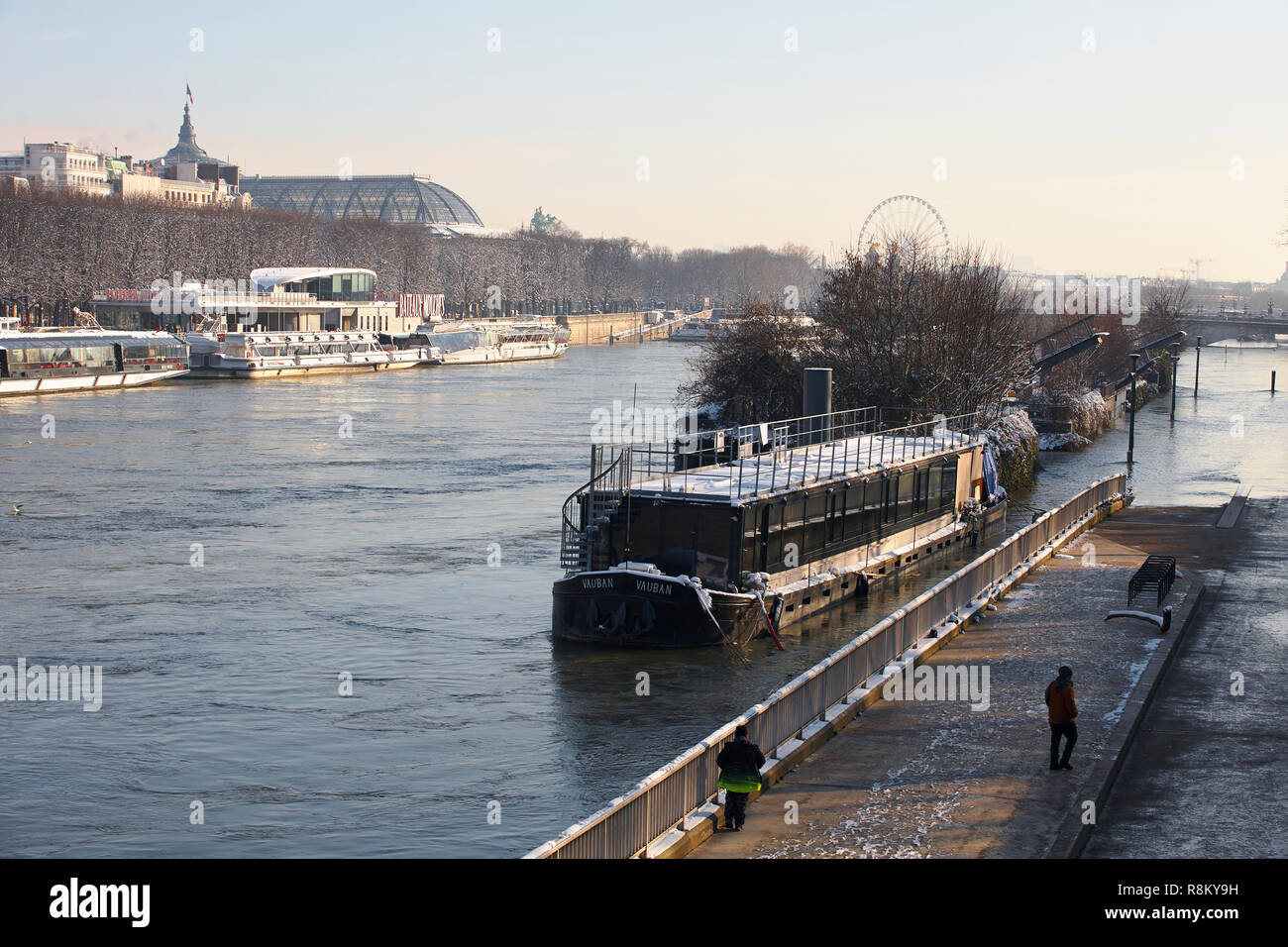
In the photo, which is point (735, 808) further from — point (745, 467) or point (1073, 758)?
point (745, 467)

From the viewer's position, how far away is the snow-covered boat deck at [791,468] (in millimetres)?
31219

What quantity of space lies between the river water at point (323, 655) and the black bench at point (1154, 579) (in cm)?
610

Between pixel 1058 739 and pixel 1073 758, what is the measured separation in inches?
33.1

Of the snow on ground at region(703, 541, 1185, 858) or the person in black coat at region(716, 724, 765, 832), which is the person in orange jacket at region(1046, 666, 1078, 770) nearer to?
the snow on ground at region(703, 541, 1185, 858)

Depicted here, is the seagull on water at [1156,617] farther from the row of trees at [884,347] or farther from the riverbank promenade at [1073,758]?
the row of trees at [884,347]

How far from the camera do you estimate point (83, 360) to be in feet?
308

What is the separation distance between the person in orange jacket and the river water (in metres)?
6.41

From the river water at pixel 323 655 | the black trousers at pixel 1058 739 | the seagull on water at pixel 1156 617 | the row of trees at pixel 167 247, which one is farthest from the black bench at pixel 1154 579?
the row of trees at pixel 167 247

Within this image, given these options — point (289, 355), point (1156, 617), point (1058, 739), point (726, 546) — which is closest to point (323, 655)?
point (726, 546)

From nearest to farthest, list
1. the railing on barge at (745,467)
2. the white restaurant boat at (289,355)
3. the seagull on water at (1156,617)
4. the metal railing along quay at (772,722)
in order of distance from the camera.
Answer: the metal railing along quay at (772,722) < the seagull on water at (1156,617) < the railing on barge at (745,467) < the white restaurant boat at (289,355)

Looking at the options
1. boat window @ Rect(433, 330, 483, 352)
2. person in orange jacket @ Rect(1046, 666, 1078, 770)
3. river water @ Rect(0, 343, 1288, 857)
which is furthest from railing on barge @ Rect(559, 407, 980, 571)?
boat window @ Rect(433, 330, 483, 352)

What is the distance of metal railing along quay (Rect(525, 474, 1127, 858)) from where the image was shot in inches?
530

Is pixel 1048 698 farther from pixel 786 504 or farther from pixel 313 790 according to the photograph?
pixel 786 504
